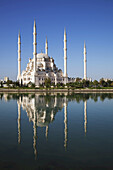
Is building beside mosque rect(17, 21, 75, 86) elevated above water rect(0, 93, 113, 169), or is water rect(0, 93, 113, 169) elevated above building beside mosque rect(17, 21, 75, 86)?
building beside mosque rect(17, 21, 75, 86)

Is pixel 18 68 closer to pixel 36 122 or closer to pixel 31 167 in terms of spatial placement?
pixel 36 122

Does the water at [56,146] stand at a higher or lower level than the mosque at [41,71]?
lower

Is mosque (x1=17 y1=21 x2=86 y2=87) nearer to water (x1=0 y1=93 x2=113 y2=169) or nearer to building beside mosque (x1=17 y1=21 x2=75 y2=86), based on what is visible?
building beside mosque (x1=17 y1=21 x2=75 y2=86)

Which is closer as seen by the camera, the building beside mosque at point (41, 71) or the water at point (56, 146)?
the water at point (56, 146)

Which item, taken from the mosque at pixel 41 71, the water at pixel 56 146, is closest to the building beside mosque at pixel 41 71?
the mosque at pixel 41 71

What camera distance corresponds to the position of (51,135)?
7.71 metres

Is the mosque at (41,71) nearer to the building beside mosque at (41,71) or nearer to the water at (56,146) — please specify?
the building beside mosque at (41,71)

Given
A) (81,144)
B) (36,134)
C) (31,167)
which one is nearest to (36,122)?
(36,134)

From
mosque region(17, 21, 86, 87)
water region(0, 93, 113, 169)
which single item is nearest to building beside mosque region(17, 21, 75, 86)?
mosque region(17, 21, 86, 87)

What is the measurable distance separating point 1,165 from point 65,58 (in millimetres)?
55842

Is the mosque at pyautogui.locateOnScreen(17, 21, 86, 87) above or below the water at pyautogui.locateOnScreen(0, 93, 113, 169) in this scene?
above

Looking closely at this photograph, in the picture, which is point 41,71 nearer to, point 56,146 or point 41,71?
point 41,71

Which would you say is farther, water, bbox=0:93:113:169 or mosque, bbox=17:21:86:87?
mosque, bbox=17:21:86:87

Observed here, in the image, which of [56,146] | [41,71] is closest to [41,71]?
[41,71]
